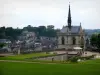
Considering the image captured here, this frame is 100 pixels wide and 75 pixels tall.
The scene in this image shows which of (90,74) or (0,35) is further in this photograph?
(0,35)

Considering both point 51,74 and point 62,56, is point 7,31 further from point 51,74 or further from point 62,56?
point 51,74

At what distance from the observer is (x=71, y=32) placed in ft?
245

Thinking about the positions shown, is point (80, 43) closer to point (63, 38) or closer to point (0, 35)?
point (63, 38)

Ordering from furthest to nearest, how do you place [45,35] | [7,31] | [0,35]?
[45,35], [7,31], [0,35]

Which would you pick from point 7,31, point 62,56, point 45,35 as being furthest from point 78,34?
point 45,35

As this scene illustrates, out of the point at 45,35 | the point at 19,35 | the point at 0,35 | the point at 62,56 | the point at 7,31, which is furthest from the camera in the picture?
the point at 45,35

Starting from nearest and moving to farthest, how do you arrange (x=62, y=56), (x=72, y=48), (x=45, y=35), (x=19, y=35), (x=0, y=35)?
(x=62, y=56), (x=72, y=48), (x=0, y=35), (x=19, y=35), (x=45, y=35)

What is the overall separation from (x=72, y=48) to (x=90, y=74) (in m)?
45.8

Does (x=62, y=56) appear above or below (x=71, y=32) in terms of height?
below

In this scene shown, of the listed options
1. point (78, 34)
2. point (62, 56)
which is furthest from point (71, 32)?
point (62, 56)

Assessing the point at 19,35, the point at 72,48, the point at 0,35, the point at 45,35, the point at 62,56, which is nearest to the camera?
the point at 62,56

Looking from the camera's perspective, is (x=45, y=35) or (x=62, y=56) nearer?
(x=62, y=56)

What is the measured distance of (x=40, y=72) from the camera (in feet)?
89.6

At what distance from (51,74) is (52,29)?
14338 centimetres
